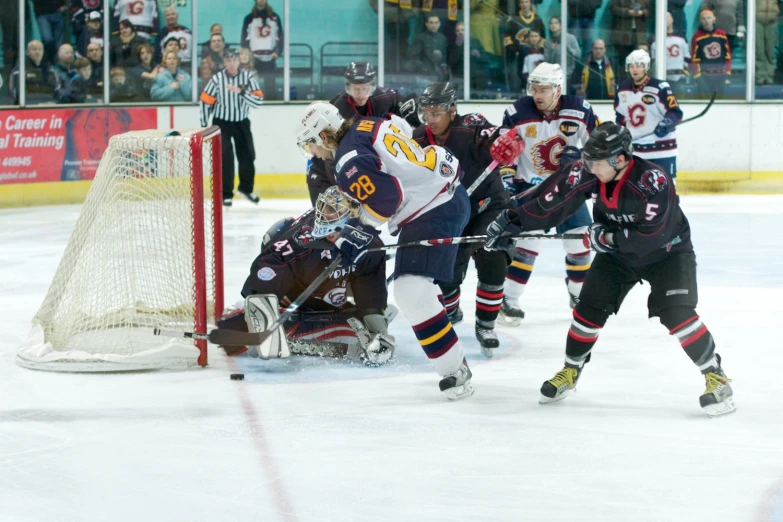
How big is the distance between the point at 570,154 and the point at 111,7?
18.5 ft

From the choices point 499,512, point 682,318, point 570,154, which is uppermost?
point 570,154

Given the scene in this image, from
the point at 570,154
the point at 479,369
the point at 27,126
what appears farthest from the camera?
the point at 27,126

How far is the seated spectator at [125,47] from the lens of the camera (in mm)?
8836

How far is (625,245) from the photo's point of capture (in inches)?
116

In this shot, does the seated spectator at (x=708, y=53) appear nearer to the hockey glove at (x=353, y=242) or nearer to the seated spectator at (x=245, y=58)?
the seated spectator at (x=245, y=58)

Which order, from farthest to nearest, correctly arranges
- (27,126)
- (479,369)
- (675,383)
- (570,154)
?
(27,126), (570,154), (479,369), (675,383)

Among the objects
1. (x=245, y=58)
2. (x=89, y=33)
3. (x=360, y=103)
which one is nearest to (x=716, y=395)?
(x=360, y=103)

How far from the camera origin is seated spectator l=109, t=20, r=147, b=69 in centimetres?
884

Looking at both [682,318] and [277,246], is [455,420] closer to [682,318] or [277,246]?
[682,318]

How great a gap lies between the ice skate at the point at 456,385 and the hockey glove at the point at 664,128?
11.4ft

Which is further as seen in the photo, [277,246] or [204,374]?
[277,246]

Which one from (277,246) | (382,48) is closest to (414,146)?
(277,246)

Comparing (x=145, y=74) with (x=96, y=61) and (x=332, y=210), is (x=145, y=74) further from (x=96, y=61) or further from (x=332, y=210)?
(x=332, y=210)

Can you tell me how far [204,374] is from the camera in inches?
136
